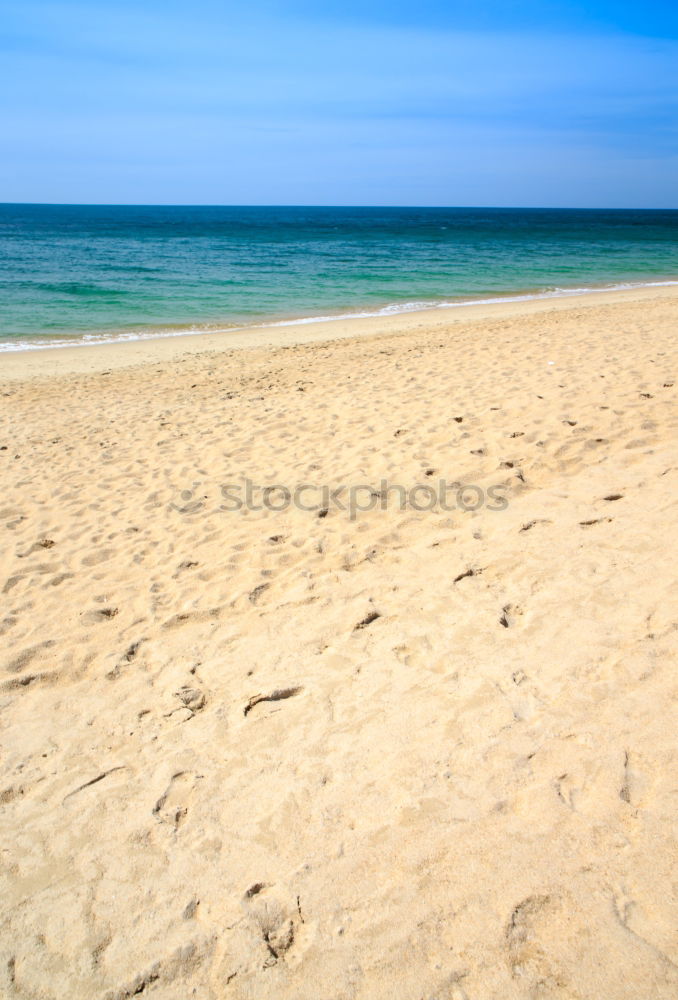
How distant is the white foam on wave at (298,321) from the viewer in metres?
14.4

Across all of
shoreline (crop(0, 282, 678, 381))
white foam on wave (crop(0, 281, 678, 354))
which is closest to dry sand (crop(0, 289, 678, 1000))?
shoreline (crop(0, 282, 678, 381))

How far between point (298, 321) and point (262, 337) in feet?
8.31

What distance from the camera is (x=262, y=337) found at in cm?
1420

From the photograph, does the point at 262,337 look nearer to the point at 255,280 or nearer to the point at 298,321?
the point at 298,321

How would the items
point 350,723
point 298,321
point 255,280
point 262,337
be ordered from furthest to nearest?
point 255,280
point 298,321
point 262,337
point 350,723

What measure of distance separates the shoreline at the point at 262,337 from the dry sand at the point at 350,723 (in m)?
6.47

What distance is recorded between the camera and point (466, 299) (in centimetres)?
1953

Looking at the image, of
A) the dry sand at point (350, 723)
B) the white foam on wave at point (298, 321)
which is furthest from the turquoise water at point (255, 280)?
the dry sand at point (350, 723)

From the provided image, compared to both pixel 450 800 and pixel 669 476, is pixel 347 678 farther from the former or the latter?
pixel 669 476

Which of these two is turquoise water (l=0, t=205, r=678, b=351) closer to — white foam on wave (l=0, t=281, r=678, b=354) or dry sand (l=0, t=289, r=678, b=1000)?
white foam on wave (l=0, t=281, r=678, b=354)

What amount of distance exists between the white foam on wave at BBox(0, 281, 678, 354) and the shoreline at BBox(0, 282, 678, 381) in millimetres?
62

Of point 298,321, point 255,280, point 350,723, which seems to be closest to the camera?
point 350,723

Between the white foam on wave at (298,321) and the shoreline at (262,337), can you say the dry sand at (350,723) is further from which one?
the white foam on wave at (298,321)

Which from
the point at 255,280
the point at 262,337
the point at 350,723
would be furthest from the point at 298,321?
the point at 350,723
